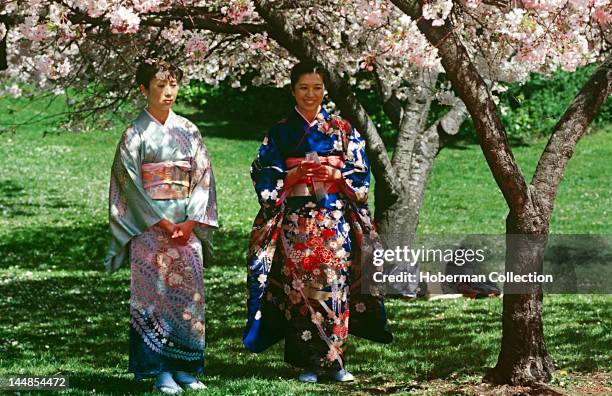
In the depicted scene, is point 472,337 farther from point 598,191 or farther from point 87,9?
point 598,191

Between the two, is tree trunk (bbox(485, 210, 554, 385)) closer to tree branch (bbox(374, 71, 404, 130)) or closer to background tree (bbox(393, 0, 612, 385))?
background tree (bbox(393, 0, 612, 385))

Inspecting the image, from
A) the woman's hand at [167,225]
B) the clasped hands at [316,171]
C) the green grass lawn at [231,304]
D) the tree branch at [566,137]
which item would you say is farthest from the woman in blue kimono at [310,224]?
the tree branch at [566,137]

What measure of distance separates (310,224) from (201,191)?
2.20 feet

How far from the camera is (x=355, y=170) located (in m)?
5.84

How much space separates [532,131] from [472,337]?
14977 millimetres

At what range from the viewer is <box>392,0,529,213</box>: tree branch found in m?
5.35

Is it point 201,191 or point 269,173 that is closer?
point 201,191

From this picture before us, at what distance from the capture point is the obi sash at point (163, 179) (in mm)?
5414

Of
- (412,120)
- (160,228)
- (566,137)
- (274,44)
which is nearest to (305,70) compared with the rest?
(160,228)

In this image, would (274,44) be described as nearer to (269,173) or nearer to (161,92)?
(269,173)

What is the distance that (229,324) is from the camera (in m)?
8.07

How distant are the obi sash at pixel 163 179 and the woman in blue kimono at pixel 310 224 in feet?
1.71

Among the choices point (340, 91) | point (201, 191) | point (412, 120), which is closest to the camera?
point (201, 191)

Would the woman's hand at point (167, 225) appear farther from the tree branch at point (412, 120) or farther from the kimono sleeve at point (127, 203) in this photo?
the tree branch at point (412, 120)
